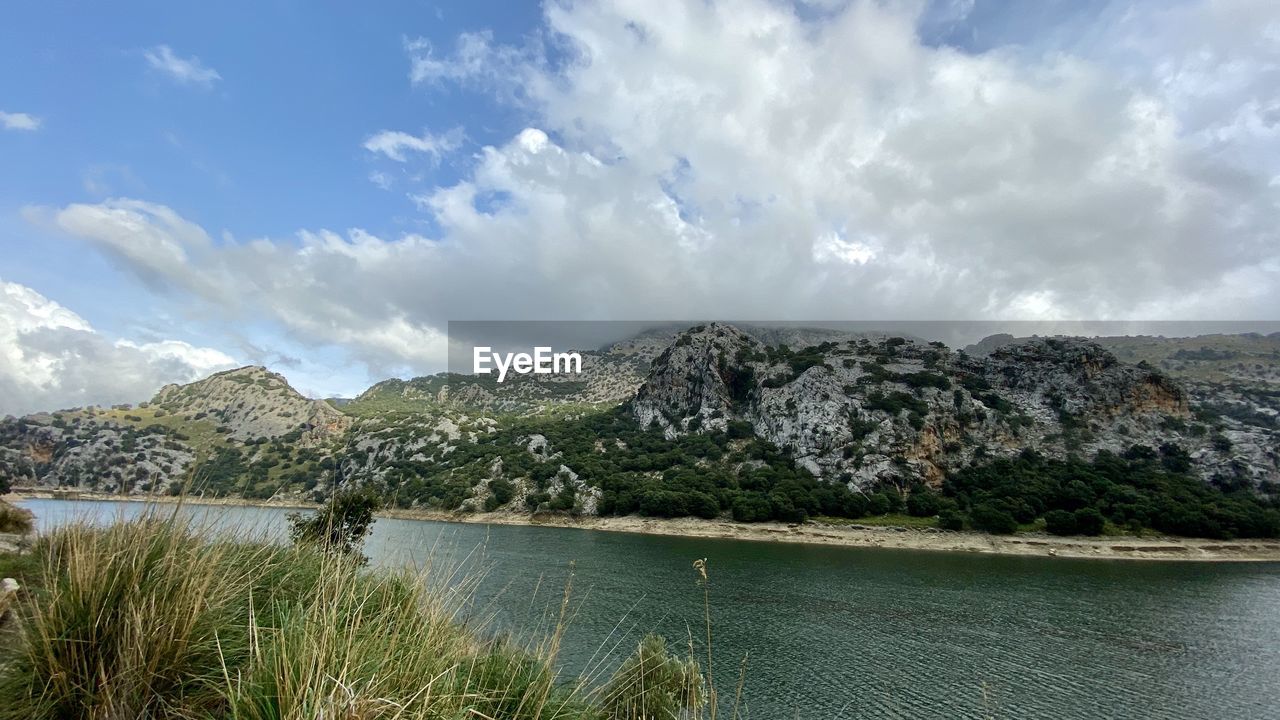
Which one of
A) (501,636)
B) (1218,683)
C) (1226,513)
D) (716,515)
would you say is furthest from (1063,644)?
(1226,513)

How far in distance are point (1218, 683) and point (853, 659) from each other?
55.5ft

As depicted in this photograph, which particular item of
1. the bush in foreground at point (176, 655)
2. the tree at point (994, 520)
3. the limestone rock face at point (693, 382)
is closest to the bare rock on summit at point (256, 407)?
the limestone rock face at point (693, 382)

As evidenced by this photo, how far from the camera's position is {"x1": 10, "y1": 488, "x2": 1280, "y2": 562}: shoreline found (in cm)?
6019

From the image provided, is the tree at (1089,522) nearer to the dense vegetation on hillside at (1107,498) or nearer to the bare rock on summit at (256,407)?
the dense vegetation on hillside at (1107,498)

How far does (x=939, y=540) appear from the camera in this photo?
65.9 metres

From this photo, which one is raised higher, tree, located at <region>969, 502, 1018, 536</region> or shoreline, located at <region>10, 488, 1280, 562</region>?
tree, located at <region>969, 502, 1018, 536</region>

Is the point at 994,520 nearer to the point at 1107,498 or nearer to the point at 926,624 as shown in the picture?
the point at 1107,498

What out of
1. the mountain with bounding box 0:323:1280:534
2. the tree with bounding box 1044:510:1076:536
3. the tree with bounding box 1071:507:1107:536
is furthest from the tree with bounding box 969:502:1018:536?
the tree with bounding box 1071:507:1107:536

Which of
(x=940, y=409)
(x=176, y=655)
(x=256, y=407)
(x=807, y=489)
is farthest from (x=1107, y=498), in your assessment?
(x=256, y=407)

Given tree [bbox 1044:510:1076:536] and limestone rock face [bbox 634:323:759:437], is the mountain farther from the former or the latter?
tree [bbox 1044:510:1076:536]

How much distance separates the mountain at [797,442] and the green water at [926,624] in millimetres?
23264

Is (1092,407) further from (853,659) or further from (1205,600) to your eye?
(853,659)

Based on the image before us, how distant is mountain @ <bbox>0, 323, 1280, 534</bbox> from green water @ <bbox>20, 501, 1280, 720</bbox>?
23.3 metres

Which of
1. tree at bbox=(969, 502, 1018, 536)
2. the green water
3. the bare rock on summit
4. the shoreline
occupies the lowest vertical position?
the shoreline
